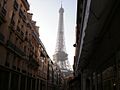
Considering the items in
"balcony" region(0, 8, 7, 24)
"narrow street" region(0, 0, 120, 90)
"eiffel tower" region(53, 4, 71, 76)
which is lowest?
"narrow street" region(0, 0, 120, 90)

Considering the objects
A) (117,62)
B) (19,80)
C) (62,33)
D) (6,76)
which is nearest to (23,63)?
(19,80)

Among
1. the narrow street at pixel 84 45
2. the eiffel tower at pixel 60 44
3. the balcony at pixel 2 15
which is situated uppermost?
the eiffel tower at pixel 60 44

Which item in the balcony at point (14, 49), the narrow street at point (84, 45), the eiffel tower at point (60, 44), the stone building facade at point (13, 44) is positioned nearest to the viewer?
the narrow street at point (84, 45)

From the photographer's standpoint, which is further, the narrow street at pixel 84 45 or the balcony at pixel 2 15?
the balcony at pixel 2 15

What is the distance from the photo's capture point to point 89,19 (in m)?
5.33

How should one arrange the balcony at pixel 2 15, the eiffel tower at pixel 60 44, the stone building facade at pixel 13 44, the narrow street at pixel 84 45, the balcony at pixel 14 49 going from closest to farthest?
the narrow street at pixel 84 45 → the balcony at pixel 2 15 → the stone building facade at pixel 13 44 → the balcony at pixel 14 49 → the eiffel tower at pixel 60 44

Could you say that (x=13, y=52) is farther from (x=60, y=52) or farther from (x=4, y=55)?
(x=60, y=52)

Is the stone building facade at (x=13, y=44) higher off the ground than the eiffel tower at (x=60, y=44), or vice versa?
the eiffel tower at (x=60, y=44)

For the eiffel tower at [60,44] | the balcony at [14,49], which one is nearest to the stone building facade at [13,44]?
the balcony at [14,49]

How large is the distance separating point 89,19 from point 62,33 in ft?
317

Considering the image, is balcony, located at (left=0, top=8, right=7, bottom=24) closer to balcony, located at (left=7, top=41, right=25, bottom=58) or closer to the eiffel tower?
balcony, located at (left=7, top=41, right=25, bottom=58)

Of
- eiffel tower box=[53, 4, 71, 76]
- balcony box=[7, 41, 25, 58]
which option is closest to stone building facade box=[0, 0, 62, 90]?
balcony box=[7, 41, 25, 58]

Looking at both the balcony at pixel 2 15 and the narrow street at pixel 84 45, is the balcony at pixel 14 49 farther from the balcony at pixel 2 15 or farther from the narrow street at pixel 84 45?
the balcony at pixel 2 15

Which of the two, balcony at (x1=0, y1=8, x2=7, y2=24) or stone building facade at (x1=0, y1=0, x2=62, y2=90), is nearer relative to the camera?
balcony at (x1=0, y1=8, x2=7, y2=24)
